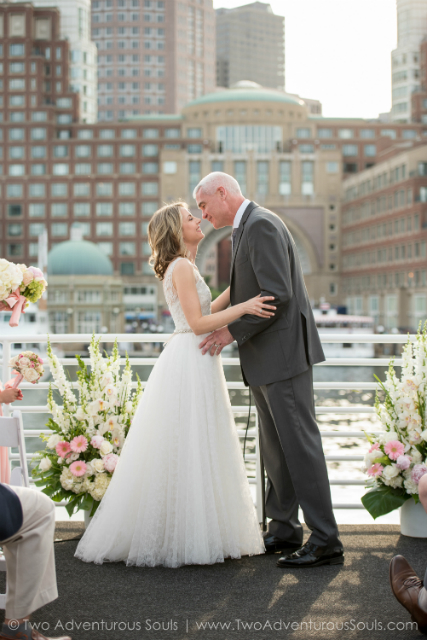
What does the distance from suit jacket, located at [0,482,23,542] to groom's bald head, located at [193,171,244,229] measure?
1.89 meters

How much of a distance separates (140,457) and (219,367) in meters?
0.67

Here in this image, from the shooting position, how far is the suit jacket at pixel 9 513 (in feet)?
7.82

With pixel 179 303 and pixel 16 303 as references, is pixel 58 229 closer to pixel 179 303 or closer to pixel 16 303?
pixel 179 303

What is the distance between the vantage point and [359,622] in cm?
292

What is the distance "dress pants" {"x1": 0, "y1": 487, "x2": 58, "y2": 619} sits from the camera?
2.49 m

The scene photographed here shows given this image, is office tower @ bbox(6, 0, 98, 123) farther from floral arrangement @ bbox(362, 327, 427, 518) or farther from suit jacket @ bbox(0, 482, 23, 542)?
suit jacket @ bbox(0, 482, 23, 542)

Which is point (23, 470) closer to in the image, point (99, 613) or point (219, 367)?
point (99, 613)

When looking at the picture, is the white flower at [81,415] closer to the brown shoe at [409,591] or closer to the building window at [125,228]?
the brown shoe at [409,591]

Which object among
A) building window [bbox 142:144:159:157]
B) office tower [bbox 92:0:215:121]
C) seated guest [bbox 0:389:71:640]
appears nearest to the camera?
seated guest [bbox 0:389:71:640]

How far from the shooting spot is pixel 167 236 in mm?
3807

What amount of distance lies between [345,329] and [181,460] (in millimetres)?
50652

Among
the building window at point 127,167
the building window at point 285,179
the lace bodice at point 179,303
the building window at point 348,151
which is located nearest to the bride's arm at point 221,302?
the lace bodice at point 179,303

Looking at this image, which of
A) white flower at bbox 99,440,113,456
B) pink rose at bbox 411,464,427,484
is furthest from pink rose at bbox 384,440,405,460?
white flower at bbox 99,440,113,456

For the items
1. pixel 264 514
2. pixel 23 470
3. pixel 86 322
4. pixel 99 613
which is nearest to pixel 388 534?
pixel 264 514
